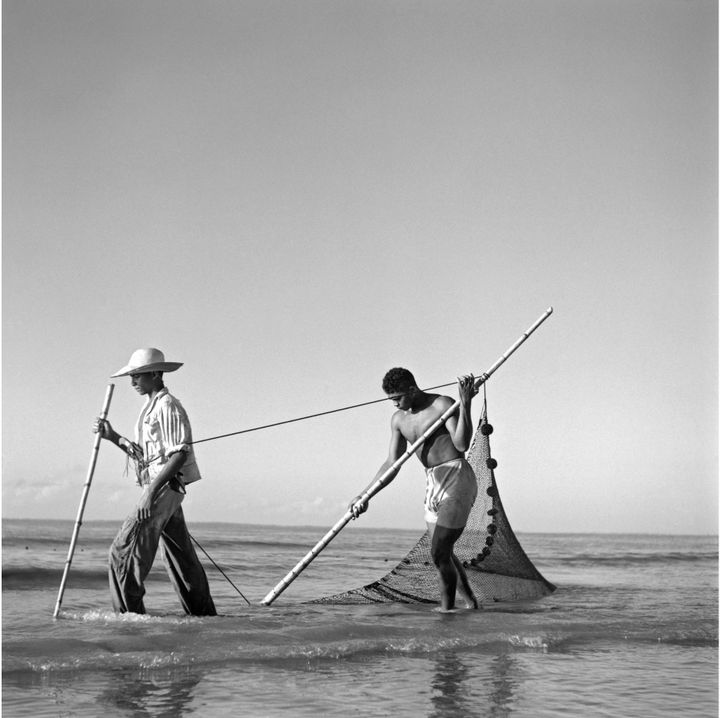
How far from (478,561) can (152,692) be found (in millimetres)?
4227

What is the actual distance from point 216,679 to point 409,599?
11.1ft

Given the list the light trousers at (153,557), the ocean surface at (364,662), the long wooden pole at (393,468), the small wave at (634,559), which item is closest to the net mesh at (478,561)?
the ocean surface at (364,662)

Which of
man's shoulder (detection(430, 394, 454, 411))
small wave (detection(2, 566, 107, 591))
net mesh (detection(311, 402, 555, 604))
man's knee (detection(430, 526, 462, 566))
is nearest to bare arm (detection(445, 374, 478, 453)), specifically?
man's shoulder (detection(430, 394, 454, 411))

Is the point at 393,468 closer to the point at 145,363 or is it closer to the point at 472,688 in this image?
the point at 145,363

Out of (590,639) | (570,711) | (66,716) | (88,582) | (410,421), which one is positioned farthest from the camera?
(88,582)

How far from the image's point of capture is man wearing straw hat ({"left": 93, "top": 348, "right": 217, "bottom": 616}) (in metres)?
5.74

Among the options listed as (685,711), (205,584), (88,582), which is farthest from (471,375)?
(88,582)

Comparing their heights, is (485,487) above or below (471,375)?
below

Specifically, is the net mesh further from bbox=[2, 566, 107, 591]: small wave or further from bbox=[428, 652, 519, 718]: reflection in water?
bbox=[2, 566, 107, 591]: small wave

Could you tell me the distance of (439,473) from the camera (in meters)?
6.89

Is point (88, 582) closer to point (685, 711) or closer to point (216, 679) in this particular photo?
point (216, 679)

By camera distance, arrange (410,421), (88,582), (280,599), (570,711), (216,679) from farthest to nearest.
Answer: (88,582) < (280,599) < (410,421) < (216,679) < (570,711)

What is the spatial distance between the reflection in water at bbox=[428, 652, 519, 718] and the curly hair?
77.9 inches

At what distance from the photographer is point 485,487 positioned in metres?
7.96
